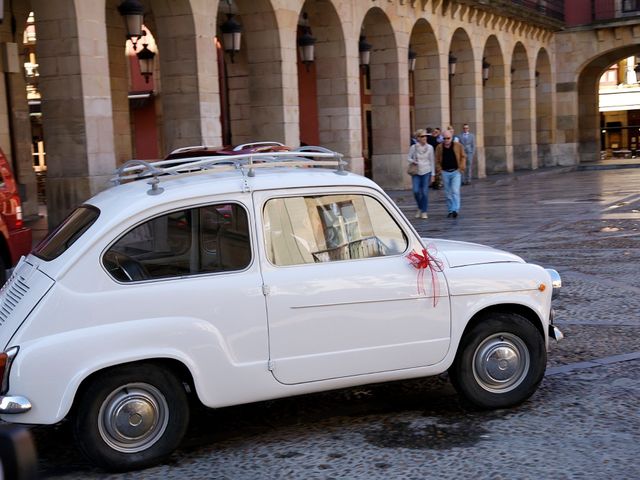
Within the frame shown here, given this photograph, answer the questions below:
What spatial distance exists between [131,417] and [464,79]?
27.5m

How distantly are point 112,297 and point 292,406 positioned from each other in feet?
5.24

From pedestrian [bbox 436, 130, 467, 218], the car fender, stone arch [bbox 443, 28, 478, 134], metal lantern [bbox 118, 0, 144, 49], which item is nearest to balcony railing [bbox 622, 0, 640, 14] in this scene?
stone arch [bbox 443, 28, 478, 134]

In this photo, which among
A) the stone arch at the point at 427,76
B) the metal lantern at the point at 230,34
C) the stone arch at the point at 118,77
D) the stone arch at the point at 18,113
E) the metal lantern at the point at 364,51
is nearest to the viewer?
the metal lantern at the point at 230,34

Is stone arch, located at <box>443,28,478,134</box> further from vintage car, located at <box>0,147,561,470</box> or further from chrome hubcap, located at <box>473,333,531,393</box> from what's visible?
chrome hubcap, located at <box>473,333,531,393</box>

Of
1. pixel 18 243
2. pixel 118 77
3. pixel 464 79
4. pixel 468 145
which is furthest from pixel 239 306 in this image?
pixel 464 79

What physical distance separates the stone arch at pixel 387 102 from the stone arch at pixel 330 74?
2.77m

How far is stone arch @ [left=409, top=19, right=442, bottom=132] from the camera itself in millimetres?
27812

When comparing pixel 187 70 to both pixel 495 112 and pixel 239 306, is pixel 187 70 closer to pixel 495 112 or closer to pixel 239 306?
pixel 239 306

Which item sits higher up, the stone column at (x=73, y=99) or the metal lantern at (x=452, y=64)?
the metal lantern at (x=452, y=64)

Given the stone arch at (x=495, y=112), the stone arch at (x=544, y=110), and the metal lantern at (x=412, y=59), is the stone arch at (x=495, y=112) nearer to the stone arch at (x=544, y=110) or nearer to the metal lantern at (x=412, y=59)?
the stone arch at (x=544, y=110)

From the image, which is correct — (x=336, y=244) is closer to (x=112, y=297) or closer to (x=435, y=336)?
(x=435, y=336)

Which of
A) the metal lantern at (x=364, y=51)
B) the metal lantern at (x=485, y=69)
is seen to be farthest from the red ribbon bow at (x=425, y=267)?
the metal lantern at (x=485, y=69)

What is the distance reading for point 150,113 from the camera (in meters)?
29.7

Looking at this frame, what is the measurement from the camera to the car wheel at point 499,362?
5.46 metres
